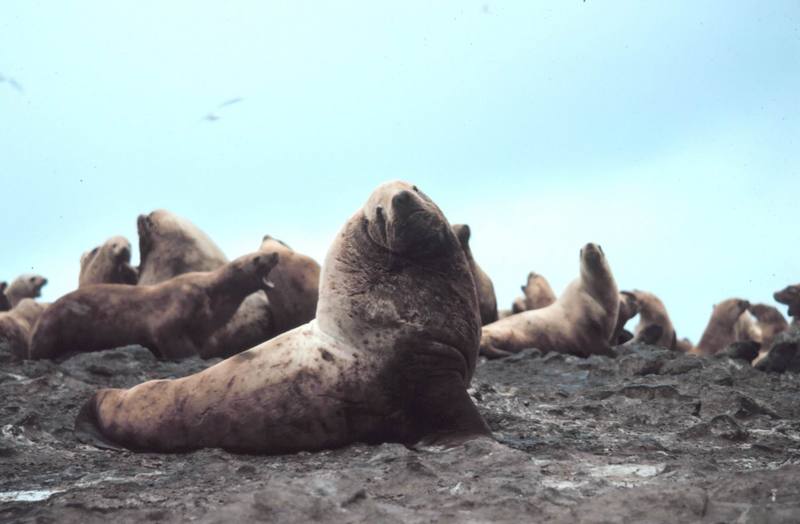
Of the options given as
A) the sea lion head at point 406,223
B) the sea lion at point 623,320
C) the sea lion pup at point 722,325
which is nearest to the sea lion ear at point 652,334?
the sea lion at point 623,320

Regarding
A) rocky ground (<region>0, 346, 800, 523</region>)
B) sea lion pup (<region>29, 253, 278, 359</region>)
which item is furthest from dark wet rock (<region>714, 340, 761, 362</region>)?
sea lion pup (<region>29, 253, 278, 359</region>)

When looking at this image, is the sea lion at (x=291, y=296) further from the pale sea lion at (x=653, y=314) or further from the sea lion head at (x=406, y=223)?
the pale sea lion at (x=653, y=314)

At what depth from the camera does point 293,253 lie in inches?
387

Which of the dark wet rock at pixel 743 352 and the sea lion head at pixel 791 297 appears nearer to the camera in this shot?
the dark wet rock at pixel 743 352

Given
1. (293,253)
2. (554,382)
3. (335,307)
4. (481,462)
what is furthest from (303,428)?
(293,253)

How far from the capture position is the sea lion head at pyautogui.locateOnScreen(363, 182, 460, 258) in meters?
5.17

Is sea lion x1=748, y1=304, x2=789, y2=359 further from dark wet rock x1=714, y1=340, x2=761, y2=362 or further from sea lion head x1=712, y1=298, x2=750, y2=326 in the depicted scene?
dark wet rock x1=714, y1=340, x2=761, y2=362

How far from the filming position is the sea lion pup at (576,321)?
10.7 meters

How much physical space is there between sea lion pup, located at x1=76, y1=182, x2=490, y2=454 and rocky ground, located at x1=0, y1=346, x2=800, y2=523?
0.16m

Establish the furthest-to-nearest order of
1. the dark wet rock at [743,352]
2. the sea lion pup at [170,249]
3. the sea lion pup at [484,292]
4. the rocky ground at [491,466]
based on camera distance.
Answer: the sea lion pup at [170,249] → the sea lion pup at [484,292] → the dark wet rock at [743,352] → the rocky ground at [491,466]

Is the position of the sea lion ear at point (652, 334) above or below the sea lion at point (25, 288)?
below

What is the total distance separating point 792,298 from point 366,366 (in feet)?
33.2

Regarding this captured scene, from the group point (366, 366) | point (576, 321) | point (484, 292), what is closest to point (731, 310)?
point (576, 321)

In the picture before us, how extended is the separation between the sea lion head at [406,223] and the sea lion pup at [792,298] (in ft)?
31.3
